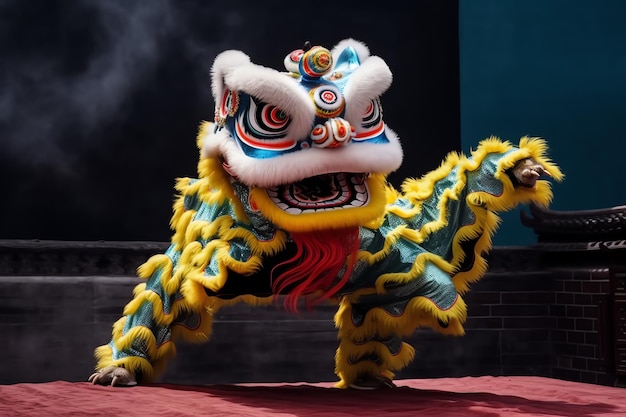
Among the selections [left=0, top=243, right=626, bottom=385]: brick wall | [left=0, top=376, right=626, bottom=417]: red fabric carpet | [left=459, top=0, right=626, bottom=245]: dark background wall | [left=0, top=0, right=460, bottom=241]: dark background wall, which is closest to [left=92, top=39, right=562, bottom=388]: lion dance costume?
[left=0, top=376, right=626, bottom=417]: red fabric carpet

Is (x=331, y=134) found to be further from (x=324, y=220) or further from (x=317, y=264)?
(x=317, y=264)

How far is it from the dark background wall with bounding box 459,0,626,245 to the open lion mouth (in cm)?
194

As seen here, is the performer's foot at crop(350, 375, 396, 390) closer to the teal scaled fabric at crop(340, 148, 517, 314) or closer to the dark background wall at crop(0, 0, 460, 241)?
the teal scaled fabric at crop(340, 148, 517, 314)

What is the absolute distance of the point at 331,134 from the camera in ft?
11.1

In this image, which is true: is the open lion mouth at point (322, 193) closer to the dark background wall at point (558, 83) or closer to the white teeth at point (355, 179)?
the white teeth at point (355, 179)

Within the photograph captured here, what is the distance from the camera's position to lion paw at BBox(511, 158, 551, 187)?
11.6ft

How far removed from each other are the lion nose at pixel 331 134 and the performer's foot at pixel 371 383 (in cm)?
90

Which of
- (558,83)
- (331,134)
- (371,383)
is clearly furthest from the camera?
(558,83)

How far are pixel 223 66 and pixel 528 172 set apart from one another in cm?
99

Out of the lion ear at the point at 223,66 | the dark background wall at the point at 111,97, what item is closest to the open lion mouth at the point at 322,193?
the lion ear at the point at 223,66

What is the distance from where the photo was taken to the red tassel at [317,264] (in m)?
3.49

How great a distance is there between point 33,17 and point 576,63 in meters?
2.47

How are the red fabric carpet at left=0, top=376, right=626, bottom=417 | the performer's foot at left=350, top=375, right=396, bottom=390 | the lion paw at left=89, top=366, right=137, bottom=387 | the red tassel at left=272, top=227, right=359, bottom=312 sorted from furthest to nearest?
the performer's foot at left=350, top=375, right=396, bottom=390
the lion paw at left=89, top=366, right=137, bottom=387
the red tassel at left=272, top=227, right=359, bottom=312
the red fabric carpet at left=0, top=376, right=626, bottom=417

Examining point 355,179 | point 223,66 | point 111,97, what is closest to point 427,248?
point 355,179
